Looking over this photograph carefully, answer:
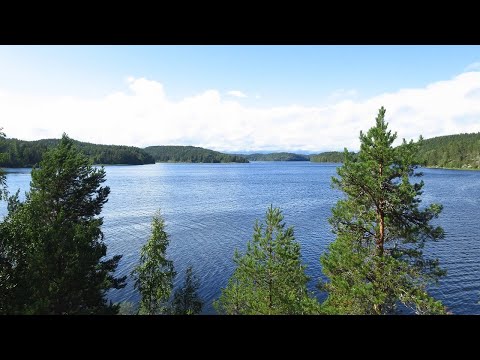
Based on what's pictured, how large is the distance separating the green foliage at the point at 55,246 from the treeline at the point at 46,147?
4.51 m

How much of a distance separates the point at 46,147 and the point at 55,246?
877 inches

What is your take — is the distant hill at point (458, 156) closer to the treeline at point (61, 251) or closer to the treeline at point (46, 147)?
the treeline at point (46, 147)

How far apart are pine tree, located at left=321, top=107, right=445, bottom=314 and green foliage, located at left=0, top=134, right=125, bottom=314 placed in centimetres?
1101

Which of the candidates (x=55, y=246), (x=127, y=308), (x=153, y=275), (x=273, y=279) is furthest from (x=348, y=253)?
(x=127, y=308)

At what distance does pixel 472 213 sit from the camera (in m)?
42.6

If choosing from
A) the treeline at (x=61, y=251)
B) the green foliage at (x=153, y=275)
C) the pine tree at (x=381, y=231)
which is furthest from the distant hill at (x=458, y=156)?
the treeline at (x=61, y=251)

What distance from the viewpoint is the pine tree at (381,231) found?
13.0 m

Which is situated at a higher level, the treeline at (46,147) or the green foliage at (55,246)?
the treeline at (46,147)

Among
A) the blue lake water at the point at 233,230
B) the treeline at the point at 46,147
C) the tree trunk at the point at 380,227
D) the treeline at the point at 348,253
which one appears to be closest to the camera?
the treeline at the point at 348,253

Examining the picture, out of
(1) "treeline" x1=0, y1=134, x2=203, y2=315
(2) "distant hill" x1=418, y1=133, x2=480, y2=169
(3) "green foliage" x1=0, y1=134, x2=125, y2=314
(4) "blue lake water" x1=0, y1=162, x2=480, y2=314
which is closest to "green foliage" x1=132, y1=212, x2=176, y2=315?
(1) "treeline" x1=0, y1=134, x2=203, y2=315
